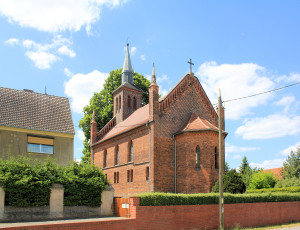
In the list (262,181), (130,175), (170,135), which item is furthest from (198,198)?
(262,181)

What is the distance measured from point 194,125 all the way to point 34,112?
43.1 feet

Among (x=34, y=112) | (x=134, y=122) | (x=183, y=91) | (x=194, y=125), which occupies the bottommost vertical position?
(x=194, y=125)

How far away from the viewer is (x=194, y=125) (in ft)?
87.0

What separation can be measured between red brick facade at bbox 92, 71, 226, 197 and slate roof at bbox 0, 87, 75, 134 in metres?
6.54

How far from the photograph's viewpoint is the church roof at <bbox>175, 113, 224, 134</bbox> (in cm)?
2589

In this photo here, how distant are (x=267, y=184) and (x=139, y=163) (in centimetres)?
1998

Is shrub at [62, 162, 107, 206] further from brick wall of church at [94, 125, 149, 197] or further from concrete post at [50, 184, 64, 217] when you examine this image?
brick wall of church at [94, 125, 149, 197]

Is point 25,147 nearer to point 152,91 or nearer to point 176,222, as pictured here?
point 152,91


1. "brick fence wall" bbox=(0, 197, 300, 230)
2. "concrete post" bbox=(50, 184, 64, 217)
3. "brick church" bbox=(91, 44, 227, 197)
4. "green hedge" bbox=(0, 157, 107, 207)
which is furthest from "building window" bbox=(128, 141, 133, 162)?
"concrete post" bbox=(50, 184, 64, 217)

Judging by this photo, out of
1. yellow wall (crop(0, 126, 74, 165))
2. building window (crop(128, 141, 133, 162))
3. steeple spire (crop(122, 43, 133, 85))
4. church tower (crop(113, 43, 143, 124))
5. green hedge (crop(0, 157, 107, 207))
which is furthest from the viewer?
steeple spire (crop(122, 43, 133, 85))

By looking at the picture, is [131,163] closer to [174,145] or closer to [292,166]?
[174,145]

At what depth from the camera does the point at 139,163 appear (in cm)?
2786

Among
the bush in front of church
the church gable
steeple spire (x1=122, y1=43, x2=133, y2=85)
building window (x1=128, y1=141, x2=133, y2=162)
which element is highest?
steeple spire (x1=122, y1=43, x2=133, y2=85)

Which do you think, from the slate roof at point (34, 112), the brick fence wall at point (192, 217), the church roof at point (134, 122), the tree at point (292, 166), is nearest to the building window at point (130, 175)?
the church roof at point (134, 122)
